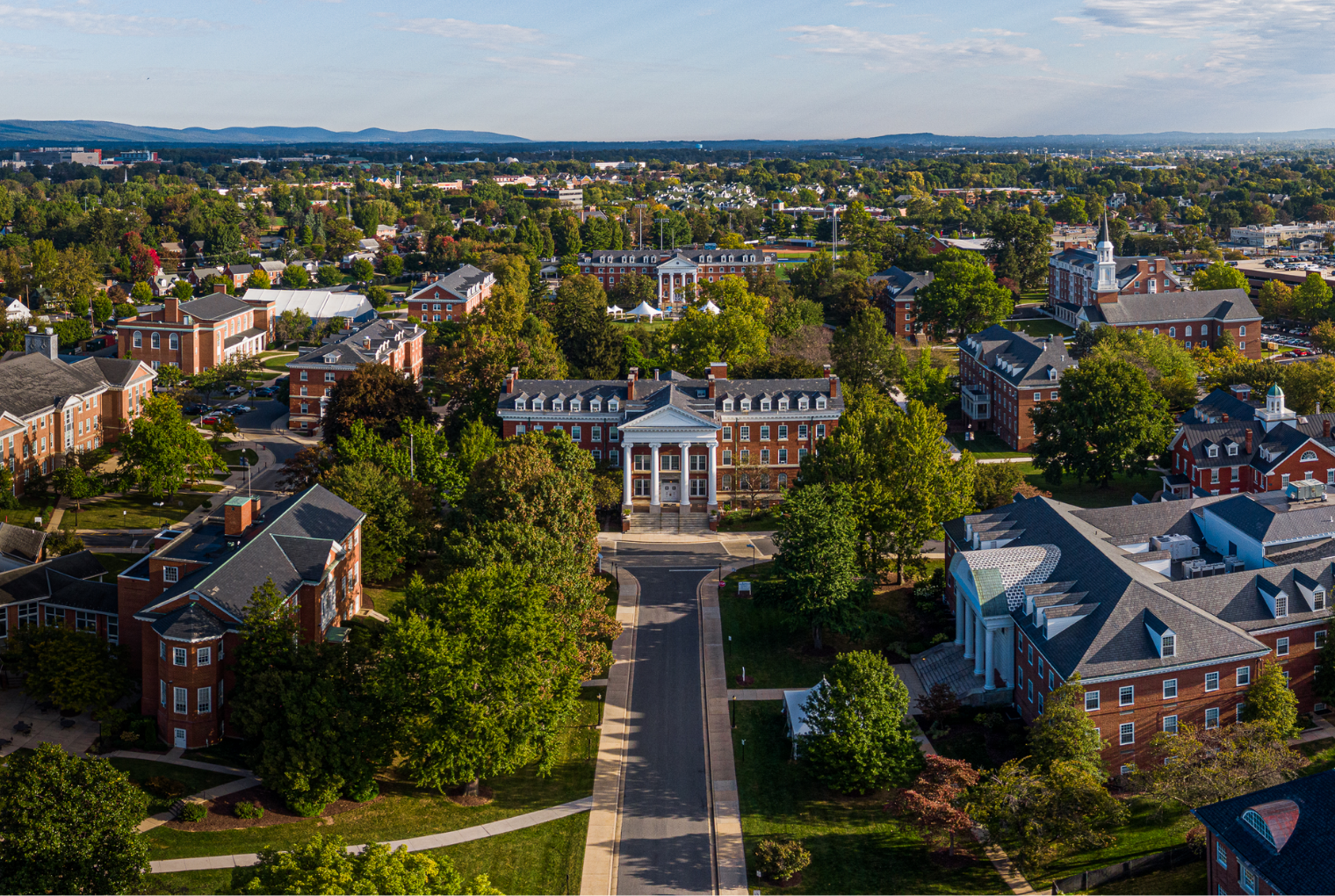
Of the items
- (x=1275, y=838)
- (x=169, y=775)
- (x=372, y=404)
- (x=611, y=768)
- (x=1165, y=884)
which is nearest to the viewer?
(x=1275, y=838)

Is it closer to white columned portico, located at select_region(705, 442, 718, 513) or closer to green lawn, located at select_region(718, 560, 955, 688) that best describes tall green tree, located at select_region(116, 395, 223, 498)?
white columned portico, located at select_region(705, 442, 718, 513)

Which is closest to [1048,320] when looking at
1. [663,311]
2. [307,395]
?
[663,311]

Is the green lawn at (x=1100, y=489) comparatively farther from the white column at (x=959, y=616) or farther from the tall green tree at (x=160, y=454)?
the tall green tree at (x=160, y=454)

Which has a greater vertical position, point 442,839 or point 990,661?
point 990,661

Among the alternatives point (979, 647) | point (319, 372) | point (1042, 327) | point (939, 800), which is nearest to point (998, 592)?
point (979, 647)

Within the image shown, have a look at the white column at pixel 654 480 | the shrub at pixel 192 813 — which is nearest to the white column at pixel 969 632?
the white column at pixel 654 480

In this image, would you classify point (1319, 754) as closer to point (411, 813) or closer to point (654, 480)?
point (411, 813)
